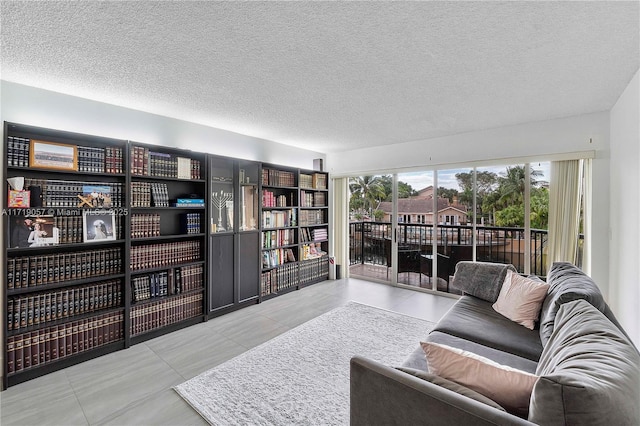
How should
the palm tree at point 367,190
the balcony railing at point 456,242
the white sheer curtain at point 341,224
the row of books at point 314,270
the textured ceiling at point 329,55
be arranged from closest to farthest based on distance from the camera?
the textured ceiling at point 329,55 < the balcony railing at point 456,242 < the row of books at point 314,270 < the palm tree at point 367,190 < the white sheer curtain at point 341,224

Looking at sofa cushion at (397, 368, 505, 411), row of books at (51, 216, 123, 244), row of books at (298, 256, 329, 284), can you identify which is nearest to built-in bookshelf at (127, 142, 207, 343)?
row of books at (51, 216, 123, 244)

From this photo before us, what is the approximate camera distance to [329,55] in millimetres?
2119

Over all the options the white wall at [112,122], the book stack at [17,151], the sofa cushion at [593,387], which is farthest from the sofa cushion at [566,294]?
the book stack at [17,151]

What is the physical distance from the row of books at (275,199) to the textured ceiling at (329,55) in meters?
1.46

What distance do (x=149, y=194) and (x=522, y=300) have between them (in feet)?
12.8

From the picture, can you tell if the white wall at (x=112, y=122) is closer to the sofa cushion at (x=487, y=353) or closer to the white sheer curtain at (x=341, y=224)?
the white sheer curtain at (x=341, y=224)

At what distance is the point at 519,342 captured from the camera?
209 centimetres

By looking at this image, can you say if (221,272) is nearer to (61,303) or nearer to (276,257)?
(276,257)

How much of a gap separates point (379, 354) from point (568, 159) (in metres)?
3.33

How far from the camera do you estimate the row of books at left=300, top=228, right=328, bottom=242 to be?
519 centimetres

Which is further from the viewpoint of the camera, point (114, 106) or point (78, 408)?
point (114, 106)

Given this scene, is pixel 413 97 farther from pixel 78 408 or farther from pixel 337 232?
pixel 78 408

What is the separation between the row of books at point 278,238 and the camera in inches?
177

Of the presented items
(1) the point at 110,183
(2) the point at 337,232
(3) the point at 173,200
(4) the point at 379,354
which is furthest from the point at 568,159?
(1) the point at 110,183
